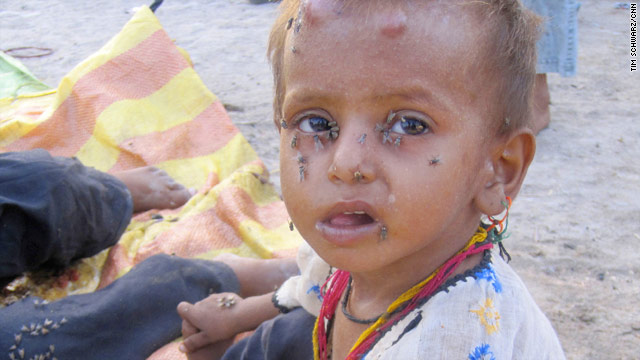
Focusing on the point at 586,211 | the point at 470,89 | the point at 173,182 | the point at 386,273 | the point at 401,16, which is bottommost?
the point at 586,211

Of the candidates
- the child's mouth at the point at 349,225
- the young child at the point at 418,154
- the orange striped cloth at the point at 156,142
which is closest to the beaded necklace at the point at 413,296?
the young child at the point at 418,154

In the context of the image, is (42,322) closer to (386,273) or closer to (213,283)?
(213,283)

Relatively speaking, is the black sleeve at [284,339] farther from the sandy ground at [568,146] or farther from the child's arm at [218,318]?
the sandy ground at [568,146]

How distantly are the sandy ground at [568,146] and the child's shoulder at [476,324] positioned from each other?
3.03 ft

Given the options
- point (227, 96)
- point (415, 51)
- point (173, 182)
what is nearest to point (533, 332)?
point (415, 51)

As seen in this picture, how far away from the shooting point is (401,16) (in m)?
1.21

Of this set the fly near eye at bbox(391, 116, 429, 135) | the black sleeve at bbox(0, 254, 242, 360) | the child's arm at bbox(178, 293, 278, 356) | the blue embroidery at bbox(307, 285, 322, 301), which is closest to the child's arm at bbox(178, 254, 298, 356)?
the child's arm at bbox(178, 293, 278, 356)

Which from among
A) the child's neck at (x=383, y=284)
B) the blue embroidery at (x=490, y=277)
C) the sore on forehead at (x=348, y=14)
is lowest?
the child's neck at (x=383, y=284)

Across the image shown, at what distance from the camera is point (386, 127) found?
4.03ft

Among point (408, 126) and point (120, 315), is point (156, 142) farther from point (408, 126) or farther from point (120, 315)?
point (408, 126)

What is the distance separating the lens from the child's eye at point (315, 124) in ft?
4.31

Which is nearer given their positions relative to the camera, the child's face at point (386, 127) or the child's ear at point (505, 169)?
the child's face at point (386, 127)

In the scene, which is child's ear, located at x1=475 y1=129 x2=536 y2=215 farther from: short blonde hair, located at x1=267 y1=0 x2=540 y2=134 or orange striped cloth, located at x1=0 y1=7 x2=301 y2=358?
orange striped cloth, located at x1=0 y1=7 x2=301 y2=358

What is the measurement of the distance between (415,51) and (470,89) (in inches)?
5.8
